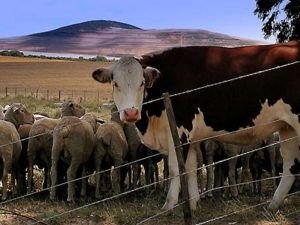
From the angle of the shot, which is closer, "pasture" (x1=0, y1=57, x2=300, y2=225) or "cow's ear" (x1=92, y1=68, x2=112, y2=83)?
"pasture" (x1=0, y1=57, x2=300, y2=225)

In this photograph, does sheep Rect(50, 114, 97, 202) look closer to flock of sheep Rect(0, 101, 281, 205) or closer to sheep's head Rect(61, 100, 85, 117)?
flock of sheep Rect(0, 101, 281, 205)

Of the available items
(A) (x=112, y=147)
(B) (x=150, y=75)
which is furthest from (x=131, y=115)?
(A) (x=112, y=147)

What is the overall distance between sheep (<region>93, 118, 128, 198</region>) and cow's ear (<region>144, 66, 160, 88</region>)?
2.94 meters

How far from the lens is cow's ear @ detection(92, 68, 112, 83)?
847 centimetres

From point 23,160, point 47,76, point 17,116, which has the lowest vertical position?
point 47,76

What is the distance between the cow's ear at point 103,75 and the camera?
847cm

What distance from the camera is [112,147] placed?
1120cm

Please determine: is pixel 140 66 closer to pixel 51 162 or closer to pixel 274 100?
pixel 274 100

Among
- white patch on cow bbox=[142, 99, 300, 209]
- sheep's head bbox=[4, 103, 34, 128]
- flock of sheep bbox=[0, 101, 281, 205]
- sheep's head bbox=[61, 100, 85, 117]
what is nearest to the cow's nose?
white patch on cow bbox=[142, 99, 300, 209]

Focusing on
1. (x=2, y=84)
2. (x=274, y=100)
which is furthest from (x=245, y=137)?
(x=2, y=84)

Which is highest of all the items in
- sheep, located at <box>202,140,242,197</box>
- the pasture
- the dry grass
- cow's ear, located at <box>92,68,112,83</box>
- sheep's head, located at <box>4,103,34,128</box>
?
cow's ear, located at <box>92,68,112,83</box>

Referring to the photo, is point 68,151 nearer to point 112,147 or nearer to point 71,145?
point 71,145

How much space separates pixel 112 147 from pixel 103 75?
2907 mm

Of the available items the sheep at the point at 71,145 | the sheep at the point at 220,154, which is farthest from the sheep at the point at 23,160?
the sheep at the point at 220,154
